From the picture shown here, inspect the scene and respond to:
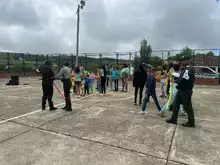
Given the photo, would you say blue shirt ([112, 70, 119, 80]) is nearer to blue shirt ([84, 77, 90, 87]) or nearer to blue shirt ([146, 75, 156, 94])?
blue shirt ([84, 77, 90, 87])

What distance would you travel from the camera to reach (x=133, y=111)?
595 cm

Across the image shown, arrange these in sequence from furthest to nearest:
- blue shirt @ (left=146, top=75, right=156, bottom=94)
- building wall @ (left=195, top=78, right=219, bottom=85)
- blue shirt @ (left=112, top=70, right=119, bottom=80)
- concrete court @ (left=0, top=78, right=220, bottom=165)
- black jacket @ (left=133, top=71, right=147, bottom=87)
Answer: building wall @ (left=195, top=78, right=219, bottom=85)
blue shirt @ (left=112, top=70, right=119, bottom=80)
black jacket @ (left=133, top=71, right=147, bottom=87)
blue shirt @ (left=146, top=75, right=156, bottom=94)
concrete court @ (left=0, top=78, right=220, bottom=165)

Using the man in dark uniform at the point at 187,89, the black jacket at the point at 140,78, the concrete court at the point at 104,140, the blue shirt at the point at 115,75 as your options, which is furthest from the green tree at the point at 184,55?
the blue shirt at the point at 115,75

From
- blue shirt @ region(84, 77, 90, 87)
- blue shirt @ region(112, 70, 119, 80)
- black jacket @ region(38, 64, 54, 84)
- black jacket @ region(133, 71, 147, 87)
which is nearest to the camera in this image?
black jacket @ region(38, 64, 54, 84)

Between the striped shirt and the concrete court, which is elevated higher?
the striped shirt

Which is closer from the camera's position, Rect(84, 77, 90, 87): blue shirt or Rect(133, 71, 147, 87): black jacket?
Rect(133, 71, 147, 87): black jacket

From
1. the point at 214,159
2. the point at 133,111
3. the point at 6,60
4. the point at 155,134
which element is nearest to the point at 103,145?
the point at 155,134

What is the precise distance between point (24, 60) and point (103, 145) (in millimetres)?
20204

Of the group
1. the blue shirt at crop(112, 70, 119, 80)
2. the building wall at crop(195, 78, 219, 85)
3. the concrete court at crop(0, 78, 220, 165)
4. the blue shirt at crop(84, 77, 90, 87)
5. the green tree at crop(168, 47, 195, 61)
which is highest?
the green tree at crop(168, 47, 195, 61)

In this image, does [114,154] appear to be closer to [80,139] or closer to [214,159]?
[80,139]

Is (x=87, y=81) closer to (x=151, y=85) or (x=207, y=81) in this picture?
(x=151, y=85)

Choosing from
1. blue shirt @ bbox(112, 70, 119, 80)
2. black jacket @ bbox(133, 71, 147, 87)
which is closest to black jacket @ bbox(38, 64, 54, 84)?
black jacket @ bbox(133, 71, 147, 87)

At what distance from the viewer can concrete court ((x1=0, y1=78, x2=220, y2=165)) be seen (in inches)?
114

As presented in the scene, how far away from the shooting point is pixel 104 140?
360cm
